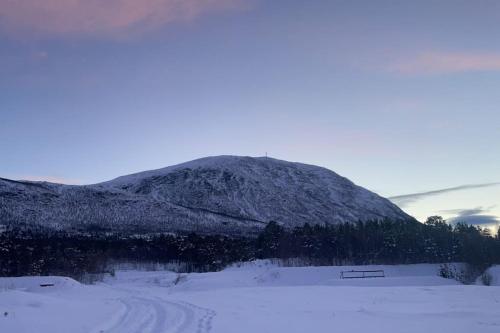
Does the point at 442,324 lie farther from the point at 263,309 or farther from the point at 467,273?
the point at 467,273

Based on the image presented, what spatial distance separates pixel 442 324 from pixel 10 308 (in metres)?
15.6

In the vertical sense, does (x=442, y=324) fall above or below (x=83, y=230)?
below

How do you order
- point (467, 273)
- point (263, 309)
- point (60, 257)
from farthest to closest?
point (60, 257) → point (467, 273) → point (263, 309)

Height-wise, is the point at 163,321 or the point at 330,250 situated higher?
the point at 330,250

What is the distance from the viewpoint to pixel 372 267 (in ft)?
264

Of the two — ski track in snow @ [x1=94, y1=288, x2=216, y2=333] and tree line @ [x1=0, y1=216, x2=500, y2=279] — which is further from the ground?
tree line @ [x1=0, y1=216, x2=500, y2=279]

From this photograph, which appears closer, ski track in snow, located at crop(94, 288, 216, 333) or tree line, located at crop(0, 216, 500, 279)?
ski track in snow, located at crop(94, 288, 216, 333)

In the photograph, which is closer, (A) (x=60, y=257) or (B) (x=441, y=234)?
(B) (x=441, y=234)

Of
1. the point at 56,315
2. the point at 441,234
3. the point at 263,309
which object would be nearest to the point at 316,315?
the point at 263,309

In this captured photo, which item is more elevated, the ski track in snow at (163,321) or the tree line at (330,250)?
the tree line at (330,250)

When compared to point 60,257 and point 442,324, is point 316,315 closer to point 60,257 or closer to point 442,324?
point 442,324

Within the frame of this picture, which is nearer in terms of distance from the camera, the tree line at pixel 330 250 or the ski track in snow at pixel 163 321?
the ski track in snow at pixel 163 321

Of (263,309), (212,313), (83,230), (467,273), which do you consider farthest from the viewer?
(83,230)

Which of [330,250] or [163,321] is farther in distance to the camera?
[330,250]
